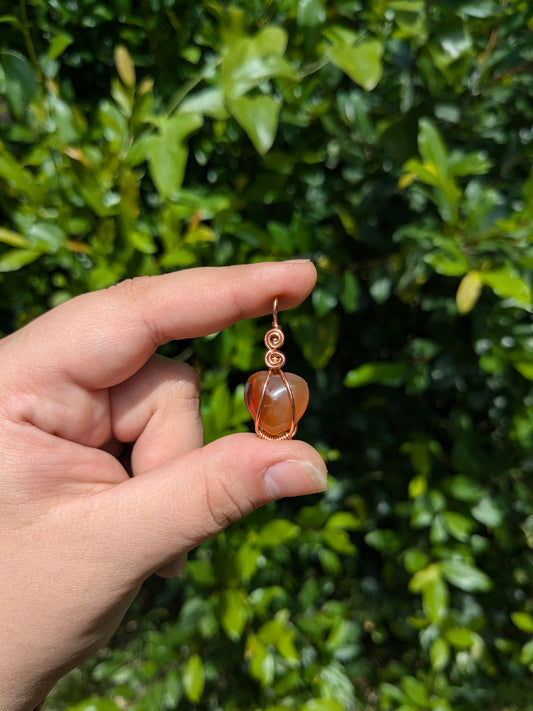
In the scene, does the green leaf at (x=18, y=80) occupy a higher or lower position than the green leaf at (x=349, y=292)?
higher

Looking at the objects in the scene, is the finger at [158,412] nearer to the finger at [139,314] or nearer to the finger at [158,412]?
the finger at [158,412]

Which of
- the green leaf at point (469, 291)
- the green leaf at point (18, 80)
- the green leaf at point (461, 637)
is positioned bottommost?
the green leaf at point (461, 637)

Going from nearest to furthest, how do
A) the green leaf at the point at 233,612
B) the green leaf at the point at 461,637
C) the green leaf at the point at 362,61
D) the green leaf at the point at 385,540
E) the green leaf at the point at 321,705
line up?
1. the green leaf at the point at 362,61
2. the green leaf at the point at 233,612
3. the green leaf at the point at 321,705
4. the green leaf at the point at 461,637
5. the green leaf at the point at 385,540

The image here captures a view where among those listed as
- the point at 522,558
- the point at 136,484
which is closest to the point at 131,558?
the point at 136,484

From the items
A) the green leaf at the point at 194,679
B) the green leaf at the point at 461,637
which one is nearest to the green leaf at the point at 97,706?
the green leaf at the point at 194,679

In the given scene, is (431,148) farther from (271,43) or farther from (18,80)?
(18,80)

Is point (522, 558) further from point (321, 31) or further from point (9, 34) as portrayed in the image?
point (9, 34)

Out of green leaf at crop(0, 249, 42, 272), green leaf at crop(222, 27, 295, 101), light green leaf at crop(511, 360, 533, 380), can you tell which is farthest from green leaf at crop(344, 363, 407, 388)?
green leaf at crop(0, 249, 42, 272)
